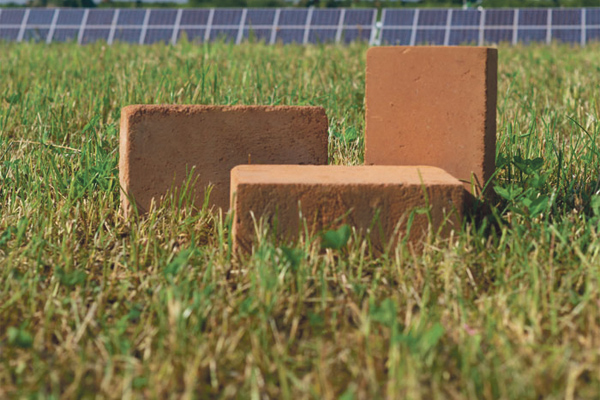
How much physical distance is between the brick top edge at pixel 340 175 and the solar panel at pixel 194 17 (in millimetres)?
12698

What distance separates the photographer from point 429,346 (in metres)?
1.43

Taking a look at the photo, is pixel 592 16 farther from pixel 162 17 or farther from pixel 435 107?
pixel 435 107

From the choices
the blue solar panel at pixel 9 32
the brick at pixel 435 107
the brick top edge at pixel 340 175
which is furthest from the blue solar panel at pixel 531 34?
the brick top edge at pixel 340 175

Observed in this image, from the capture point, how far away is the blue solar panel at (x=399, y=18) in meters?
13.8

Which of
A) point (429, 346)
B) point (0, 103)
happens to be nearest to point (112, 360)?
point (429, 346)

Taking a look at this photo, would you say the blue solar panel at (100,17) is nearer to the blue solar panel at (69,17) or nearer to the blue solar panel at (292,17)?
the blue solar panel at (69,17)

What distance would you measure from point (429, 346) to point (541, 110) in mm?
3016

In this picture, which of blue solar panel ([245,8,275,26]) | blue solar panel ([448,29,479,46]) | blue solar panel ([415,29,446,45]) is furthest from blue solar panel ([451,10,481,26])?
blue solar panel ([245,8,275,26])

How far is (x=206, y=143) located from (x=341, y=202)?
0.57m

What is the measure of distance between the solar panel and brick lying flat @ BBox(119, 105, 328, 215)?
12.5 metres

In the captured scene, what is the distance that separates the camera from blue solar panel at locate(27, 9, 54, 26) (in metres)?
14.7

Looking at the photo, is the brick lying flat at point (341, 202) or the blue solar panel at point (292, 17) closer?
the brick lying flat at point (341, 202)

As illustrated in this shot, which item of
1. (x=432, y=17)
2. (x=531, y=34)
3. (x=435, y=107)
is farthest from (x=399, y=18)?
(x=435, y=107)

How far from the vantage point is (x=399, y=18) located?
14.1 m
